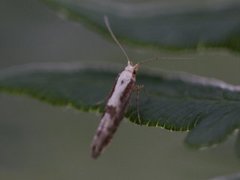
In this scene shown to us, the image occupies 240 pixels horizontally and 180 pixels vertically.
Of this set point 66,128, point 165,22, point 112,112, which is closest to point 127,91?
point 112,112

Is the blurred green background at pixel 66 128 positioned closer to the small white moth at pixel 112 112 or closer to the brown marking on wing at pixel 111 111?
the small white moth at pixel 112 112

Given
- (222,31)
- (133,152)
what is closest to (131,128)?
(133,152)

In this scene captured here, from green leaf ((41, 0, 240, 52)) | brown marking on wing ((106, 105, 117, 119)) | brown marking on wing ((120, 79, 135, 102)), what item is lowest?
brown marking on wing ((106, 105, 117, 119))

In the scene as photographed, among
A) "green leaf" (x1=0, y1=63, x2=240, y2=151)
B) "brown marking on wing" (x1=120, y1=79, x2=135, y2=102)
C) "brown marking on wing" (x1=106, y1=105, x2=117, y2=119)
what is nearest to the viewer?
"green leaf" (x1=0, y1=63, x2=240, y2=151)

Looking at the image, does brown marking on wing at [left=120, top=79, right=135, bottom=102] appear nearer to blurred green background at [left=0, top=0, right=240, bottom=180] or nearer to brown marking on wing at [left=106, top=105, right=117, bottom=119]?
brown marking on wing at [left=106, top=105, right=117, bottom=119]

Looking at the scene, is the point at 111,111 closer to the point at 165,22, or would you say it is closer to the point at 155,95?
the point at 155,95

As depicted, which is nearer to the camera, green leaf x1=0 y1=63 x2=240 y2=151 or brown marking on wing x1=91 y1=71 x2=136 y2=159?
green leaf x1=0 y1=63 x2=240 y2=151

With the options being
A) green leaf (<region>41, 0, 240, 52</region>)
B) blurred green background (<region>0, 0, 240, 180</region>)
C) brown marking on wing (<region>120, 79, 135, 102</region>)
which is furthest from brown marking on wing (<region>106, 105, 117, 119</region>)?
blurred green background (<region>0, 0, 240, 180</region>)

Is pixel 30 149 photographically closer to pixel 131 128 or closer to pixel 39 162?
pixel 39 162
